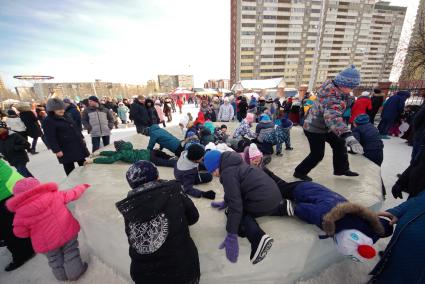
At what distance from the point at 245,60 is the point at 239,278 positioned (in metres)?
53.8

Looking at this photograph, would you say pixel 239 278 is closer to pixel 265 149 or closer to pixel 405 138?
pixel 265 149

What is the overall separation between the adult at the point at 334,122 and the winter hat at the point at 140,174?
2000 mm

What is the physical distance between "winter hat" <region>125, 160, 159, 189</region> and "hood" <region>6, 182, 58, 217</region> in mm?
1007

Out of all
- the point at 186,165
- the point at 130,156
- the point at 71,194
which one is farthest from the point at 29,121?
the point at 186,165

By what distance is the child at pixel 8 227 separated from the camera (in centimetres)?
206

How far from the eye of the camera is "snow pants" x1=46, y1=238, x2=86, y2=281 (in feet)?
6.02

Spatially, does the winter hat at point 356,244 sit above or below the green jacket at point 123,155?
above

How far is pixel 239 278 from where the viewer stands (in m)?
Answer: 1.68

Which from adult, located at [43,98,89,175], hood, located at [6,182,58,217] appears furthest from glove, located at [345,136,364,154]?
adult, located at [43,98,89,175]

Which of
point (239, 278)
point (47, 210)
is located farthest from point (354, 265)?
point (47, 210)

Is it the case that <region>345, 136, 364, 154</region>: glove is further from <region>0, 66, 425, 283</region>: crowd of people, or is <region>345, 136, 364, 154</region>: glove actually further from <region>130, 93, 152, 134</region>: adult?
<region>130, 93, 152, 134</region>: adult

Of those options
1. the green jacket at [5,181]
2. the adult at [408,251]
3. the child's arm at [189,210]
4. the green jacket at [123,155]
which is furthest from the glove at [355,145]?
the green jacket at [5,181]

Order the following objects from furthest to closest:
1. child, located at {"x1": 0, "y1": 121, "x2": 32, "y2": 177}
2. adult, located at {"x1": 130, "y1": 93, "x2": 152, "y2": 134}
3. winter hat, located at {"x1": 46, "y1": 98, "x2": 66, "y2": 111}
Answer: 1. adult, located at {"x1": 130, "y1": 93, "x2": 152, "y2": 134}
2. child, located at {"x1": 0, "y1": 121, "x2": 32, "y2": 177}
3. winter hat, located at {"x1": 46, "y1": 98, "x2": 66, "y2": 111}

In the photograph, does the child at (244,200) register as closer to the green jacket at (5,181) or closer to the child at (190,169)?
the child at (190,169)
